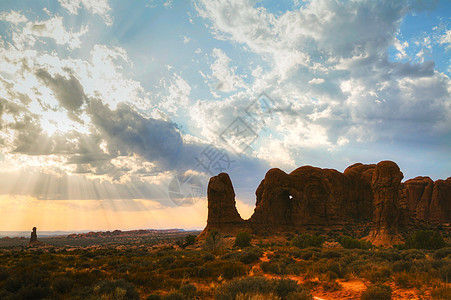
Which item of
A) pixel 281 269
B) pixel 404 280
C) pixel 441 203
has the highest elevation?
pixel 441 203

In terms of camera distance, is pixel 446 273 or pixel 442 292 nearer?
pixel 442 292

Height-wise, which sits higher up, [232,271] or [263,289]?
[263,289]

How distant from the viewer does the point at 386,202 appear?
3766cm

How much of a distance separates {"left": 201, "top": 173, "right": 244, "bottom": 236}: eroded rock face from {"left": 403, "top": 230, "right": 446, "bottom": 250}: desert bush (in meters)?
31.6

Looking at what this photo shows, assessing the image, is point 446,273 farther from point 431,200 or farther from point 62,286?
point 431,200

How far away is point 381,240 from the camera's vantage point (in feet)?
118

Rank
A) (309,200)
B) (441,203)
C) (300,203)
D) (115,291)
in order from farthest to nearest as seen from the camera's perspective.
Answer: (441,203) → (309,200) → (300,203) → (115,291)

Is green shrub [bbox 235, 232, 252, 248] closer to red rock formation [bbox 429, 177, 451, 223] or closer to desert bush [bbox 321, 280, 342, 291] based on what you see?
desert bush [bbox 321, 280, 342, 291]

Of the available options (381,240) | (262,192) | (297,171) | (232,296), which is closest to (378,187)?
(381,240)

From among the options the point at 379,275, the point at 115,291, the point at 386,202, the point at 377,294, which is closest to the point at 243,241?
the point at 386,202

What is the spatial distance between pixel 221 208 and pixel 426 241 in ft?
114

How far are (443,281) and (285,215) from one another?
46.2m

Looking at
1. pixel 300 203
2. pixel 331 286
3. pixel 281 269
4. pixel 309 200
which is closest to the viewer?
pixel 331 286

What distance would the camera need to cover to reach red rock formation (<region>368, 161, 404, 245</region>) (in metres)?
36.7
